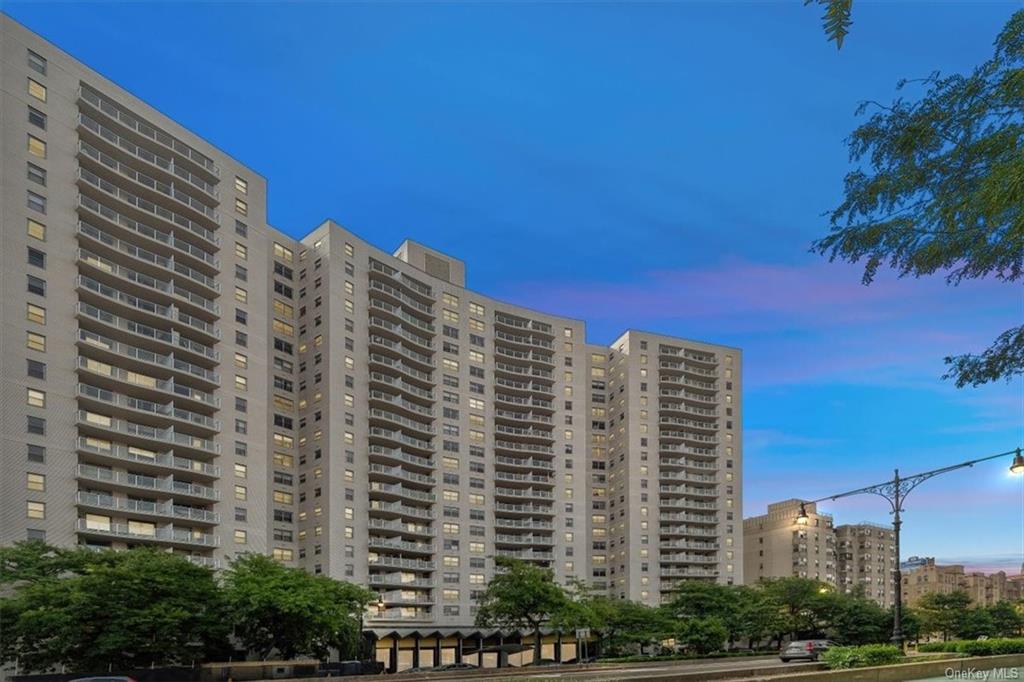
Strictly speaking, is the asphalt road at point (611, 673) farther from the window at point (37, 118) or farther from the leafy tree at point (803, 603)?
the leafy tree at point (803, 603)

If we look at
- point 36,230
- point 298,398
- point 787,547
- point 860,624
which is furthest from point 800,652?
point 787,547

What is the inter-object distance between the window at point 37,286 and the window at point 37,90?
50.7 feet

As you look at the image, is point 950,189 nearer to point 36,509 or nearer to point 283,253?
point 36,509

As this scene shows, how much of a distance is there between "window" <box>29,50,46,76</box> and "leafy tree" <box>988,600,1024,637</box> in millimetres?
154073

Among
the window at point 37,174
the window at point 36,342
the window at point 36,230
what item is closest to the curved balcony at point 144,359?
the window at point 36,342

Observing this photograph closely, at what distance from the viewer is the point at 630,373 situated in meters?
143

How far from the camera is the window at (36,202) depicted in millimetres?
64062

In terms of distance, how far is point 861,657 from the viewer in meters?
24.1

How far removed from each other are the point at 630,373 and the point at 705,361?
1690cm

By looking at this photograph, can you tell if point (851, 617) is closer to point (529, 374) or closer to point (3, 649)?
point (529, 374)

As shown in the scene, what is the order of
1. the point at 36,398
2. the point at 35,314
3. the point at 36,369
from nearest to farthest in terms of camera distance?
1. the point at 36,398
2. the point at 36,369
3. the point at 35,314

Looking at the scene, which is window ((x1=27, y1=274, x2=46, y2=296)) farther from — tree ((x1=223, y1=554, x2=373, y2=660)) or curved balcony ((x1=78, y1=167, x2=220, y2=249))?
tree ((x1=223, y1=554, x2=373, y2=660))

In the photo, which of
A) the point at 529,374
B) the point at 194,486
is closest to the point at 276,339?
the point at 194,486

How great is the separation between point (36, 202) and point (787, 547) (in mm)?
169996
